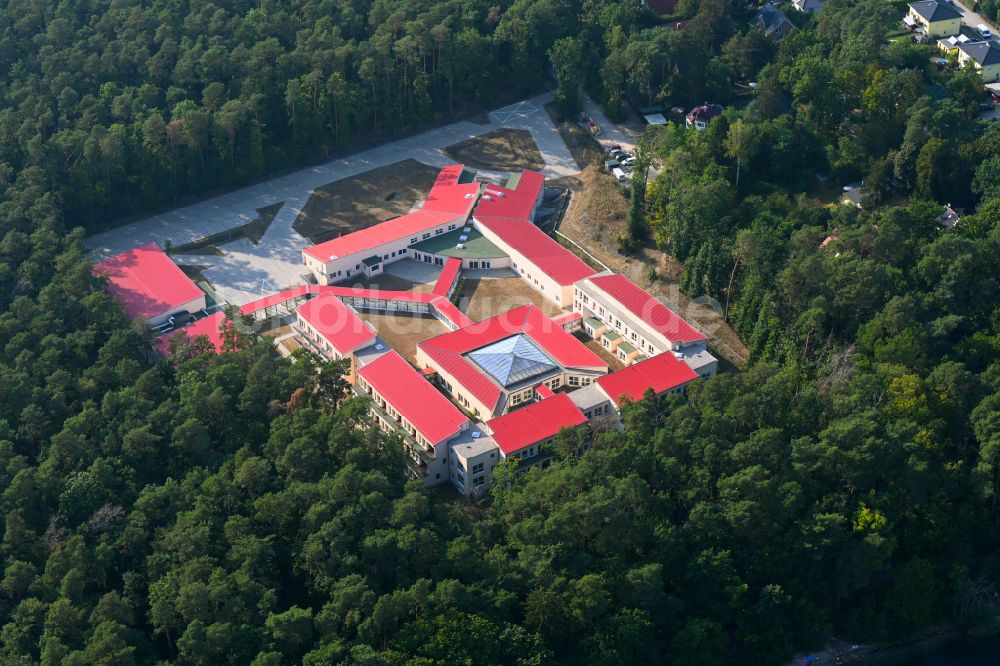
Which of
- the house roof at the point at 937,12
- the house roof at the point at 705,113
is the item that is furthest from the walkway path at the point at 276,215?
the house roof at the point at 937,12

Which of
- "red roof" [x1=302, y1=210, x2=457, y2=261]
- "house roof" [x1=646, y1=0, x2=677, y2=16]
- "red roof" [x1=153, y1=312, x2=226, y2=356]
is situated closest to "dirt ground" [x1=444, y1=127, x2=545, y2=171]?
"red roof" [x1=302, y1=210, x2=457, y2=261]

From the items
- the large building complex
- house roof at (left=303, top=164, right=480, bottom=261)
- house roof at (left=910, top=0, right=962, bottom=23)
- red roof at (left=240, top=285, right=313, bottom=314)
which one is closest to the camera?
the large building complex

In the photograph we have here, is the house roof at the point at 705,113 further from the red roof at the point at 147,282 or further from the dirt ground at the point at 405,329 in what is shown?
the red roof at the point at 147,282

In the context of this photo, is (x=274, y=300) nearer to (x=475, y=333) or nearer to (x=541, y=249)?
(x=475, y=333)

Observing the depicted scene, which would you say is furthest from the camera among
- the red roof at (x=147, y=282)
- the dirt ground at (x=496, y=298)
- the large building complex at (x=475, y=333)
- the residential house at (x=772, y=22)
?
the residential house at (x=772, y=22)

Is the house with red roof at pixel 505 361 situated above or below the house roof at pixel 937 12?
below

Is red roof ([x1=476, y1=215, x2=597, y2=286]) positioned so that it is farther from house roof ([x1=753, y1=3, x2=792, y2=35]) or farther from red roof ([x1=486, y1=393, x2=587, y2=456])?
house roof ([x1=753, y1=3, x2=792, y2=35])

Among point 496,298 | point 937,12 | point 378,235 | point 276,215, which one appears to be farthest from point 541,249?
point 937,12
